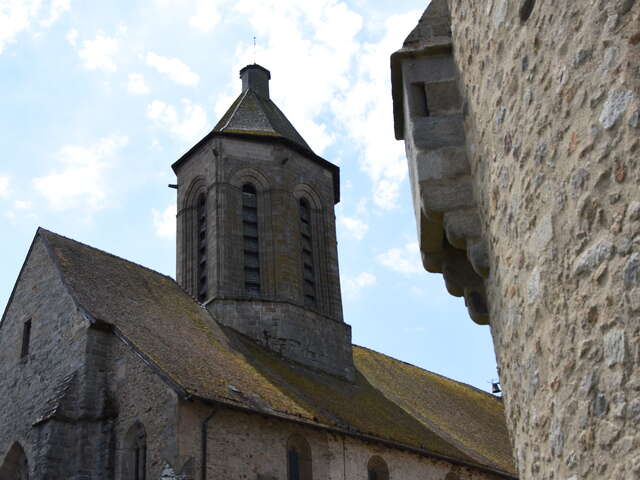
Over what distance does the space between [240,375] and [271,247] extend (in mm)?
6761

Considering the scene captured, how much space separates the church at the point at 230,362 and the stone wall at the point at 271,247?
45 millimetres

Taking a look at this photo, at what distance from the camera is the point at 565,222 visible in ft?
12.0

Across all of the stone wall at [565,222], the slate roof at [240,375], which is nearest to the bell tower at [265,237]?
the slate roof at [240,375]

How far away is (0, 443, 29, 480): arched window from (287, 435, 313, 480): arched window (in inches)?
189

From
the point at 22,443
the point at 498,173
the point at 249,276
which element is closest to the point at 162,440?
the point at 22,443

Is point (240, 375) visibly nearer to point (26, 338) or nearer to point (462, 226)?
point (26, 338)

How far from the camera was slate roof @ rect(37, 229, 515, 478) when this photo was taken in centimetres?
1614

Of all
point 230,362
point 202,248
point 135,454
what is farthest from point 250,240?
point 135,454

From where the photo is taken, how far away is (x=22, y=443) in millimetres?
15828

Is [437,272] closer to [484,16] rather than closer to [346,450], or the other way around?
[484,16]

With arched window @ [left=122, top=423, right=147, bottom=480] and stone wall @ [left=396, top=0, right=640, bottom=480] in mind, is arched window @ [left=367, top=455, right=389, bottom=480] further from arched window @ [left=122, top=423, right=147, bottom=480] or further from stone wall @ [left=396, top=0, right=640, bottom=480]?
stone wall @ [left=396, top=0, right=640, bottom=480]

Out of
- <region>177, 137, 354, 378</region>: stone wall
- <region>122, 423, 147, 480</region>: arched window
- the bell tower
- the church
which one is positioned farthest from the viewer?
the bell tower

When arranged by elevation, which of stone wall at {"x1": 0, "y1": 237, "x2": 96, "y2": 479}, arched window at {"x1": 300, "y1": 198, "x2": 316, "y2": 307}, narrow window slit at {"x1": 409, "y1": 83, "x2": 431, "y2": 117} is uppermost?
arched window at {"x1": 300, "y1": 198, "x2": 316, "y2": 307}

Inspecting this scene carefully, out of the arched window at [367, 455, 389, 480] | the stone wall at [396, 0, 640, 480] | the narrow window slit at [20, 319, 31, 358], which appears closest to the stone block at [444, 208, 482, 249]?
the stone wall at [396, 0, 640, 480]
